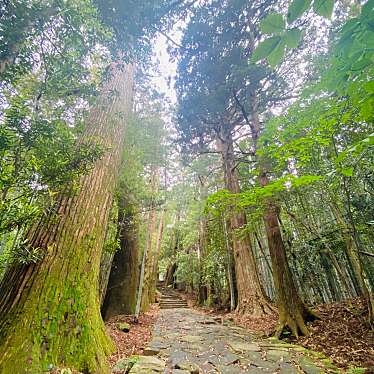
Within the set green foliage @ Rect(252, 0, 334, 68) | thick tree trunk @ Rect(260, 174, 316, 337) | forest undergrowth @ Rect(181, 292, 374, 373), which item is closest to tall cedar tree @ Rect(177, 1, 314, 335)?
thick tree trunk @ Rect(260, 174, 316, 337)

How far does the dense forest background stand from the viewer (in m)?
1.74

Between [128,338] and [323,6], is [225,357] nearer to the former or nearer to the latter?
[128,338]

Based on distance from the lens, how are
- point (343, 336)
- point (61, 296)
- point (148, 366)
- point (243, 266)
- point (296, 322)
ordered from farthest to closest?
point (243, 266) → point (296, 322) → point (343, 336) → point (148, 366) → point (61, 296)

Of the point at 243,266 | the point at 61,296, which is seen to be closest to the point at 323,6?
the point at 61,296

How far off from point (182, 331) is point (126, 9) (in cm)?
553

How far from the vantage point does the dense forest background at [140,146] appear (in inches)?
68.5

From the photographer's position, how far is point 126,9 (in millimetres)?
2895

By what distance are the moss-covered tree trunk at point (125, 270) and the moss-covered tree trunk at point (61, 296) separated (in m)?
2.45

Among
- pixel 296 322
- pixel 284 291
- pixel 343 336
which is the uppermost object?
pixel 284 291

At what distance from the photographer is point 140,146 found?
6.01 m

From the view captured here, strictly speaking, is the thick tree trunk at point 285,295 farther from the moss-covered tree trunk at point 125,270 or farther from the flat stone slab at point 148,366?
the moss-covered tree trunk at point 125,270

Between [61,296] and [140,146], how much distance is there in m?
4.41

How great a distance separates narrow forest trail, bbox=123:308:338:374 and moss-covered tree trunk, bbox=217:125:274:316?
170 centimetres

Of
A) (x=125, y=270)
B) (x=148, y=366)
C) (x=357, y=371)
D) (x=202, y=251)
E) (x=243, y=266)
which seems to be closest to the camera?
(x=357, y=371)
